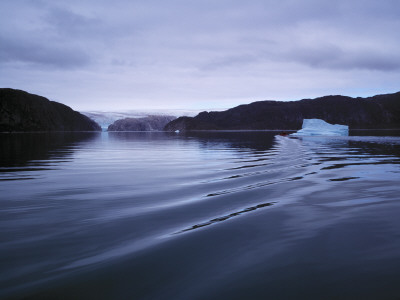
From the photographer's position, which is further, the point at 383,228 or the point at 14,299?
the point at 383,228

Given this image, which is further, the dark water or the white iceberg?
the white iceberg

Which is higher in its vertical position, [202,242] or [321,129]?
[321,129]

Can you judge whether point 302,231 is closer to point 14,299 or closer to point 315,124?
point 14,299

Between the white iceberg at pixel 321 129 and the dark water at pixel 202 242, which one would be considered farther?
the white iceberg at pixel 321 129

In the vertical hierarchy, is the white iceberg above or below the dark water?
above

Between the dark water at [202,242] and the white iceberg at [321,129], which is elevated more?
the white iceberg at [321,129]

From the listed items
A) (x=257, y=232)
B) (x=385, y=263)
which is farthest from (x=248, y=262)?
(x=385, y=263)

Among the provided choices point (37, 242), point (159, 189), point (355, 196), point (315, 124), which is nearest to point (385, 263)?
point (355, 196)

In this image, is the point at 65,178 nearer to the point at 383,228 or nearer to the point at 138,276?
the point at 138,276

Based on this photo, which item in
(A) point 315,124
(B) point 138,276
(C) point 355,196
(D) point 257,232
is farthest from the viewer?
(A) point 315,124

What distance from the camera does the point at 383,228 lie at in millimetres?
4621

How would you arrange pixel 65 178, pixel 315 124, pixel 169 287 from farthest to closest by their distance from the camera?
pixel 315 124, pixel 65 178, pixel 169 287

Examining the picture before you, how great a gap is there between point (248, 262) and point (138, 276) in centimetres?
132

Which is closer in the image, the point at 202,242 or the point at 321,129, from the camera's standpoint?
the point at 202,242
